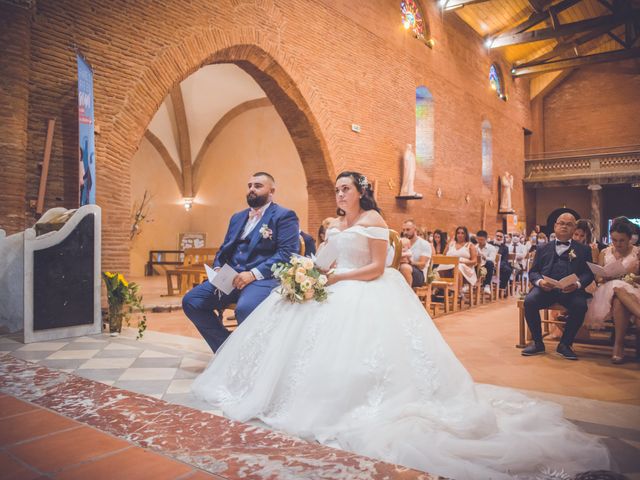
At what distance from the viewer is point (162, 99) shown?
6.86 metres

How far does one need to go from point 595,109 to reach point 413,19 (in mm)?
11152

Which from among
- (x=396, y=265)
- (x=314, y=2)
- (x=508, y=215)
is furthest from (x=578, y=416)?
(x=508, y=215)

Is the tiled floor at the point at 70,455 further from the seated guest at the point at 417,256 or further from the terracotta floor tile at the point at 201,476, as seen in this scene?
the seated guest at the point at 417,256

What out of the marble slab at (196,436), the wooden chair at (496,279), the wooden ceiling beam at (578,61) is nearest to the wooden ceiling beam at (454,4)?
the wooden ceiling beam at (578,61)

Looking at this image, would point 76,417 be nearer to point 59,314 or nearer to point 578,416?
point 59,314

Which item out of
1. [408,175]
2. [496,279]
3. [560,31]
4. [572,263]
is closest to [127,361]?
[572,263]

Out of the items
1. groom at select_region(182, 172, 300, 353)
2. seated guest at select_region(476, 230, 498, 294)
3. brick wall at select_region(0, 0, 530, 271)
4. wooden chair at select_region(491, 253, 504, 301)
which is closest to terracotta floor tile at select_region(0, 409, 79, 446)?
groom at select_region(182, 172, 300, 353)

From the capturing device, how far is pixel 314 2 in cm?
923

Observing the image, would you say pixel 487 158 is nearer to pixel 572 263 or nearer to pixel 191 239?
pixel 191 239

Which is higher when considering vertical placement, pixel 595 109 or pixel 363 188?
pixel 595 109

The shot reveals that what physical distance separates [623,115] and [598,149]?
4.97ft

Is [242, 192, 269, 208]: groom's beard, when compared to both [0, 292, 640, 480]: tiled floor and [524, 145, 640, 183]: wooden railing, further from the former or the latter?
[524, 145, 640, 183]: wooden railing

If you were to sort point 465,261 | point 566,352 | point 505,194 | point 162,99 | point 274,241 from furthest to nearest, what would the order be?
point 505,194 < point 465,261 < point 162,99 < point 566,352 < point 274,241

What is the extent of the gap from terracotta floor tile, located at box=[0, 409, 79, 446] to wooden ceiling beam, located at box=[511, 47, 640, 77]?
19.3 meters
